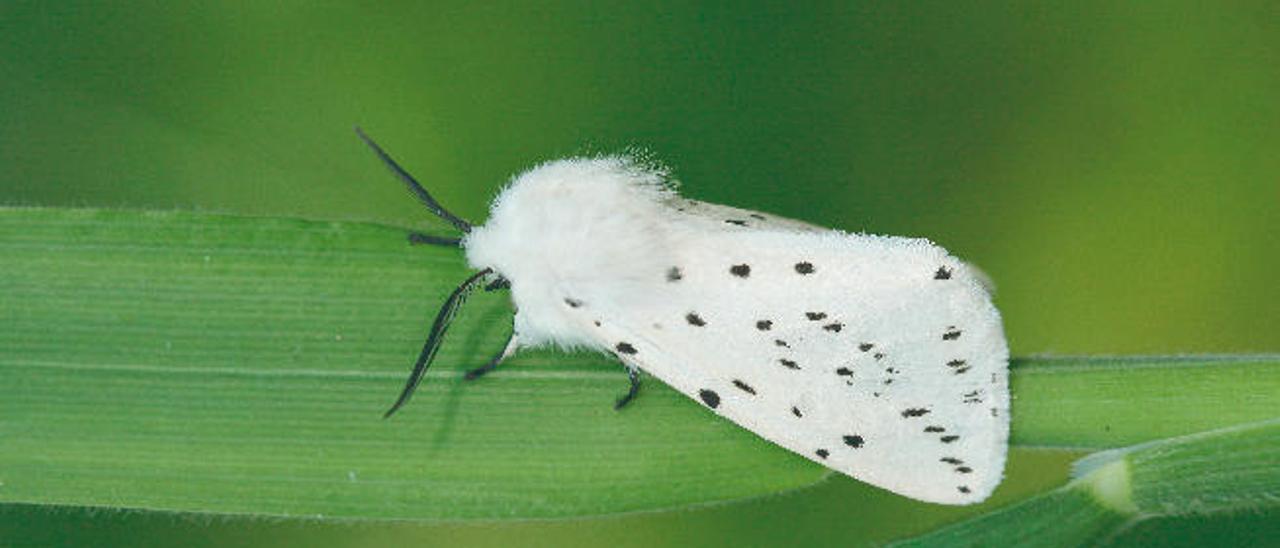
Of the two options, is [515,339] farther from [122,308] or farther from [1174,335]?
[1174,335]

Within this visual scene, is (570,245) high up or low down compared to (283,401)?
up

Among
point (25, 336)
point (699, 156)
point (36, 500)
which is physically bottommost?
point (36, 500)

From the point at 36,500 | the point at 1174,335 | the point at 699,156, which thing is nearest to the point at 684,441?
the point at 699,156

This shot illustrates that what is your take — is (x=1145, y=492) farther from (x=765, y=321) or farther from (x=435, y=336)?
(x=435, y=336)

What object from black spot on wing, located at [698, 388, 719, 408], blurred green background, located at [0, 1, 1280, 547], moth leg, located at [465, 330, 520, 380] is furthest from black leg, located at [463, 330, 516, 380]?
blurred green background, located at [0, 1, 1280, 547]

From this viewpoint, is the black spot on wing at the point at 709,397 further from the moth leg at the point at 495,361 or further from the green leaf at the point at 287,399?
the moth leg at the point at 495,361

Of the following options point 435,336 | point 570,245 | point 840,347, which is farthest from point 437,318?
point 840,347
